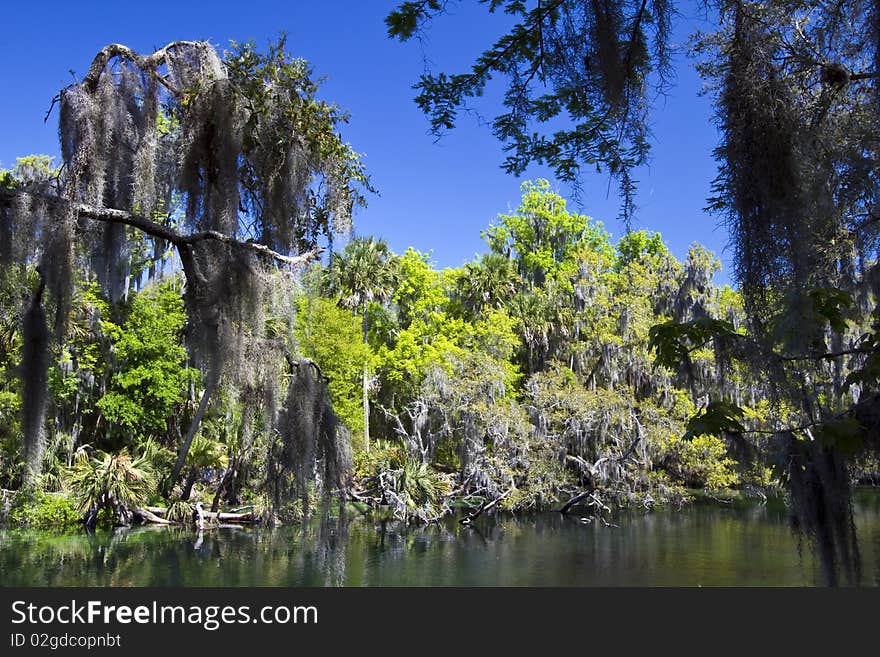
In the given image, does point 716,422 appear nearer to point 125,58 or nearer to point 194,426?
point 125,58

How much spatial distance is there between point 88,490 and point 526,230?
21.2 m

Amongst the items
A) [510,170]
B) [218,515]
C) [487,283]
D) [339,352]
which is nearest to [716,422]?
[510,170]

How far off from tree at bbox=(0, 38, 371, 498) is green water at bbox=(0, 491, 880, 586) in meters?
5.38

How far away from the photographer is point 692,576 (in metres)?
11.7

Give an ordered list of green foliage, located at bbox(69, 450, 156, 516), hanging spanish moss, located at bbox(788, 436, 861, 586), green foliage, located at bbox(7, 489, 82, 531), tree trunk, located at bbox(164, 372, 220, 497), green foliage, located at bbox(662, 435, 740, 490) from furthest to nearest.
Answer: green foliage, located at bbox(662, 435, 740, 490) < green foliage, located at bbox(69, 450, 156, 516) < green foliage, located at bbox(7, 489, 82, 531) < tree trunk, located at bbox(164, 372, 220, 497) < hanging spanish moss, located at bbox(788, 436, 861, 586)

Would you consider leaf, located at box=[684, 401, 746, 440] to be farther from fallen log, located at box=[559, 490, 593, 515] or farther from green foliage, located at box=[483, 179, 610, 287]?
green foliage, located at box=[483, 179, 610, 287]

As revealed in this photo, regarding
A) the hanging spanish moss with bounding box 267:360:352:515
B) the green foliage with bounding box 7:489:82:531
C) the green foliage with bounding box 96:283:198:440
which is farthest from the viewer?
the green foliage with bounding box 96:283:198:440

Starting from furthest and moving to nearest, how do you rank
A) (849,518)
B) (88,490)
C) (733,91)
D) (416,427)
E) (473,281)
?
(473,281), (416,427), (88,490), (849,518), (733,91)

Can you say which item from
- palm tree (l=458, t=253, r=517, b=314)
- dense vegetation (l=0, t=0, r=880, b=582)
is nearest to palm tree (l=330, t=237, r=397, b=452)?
palm tree (l=458, t=253, r=517, b=314)

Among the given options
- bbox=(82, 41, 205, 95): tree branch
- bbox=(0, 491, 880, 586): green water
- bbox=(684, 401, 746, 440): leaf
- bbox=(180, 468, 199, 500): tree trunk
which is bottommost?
bbox=(0, 491, 880, 586): green water

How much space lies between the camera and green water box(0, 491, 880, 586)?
11281mm

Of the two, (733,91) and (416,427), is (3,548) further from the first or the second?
(733,91)

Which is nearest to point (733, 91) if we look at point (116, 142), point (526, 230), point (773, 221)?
point (773, 221)

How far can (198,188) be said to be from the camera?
15.7ft
